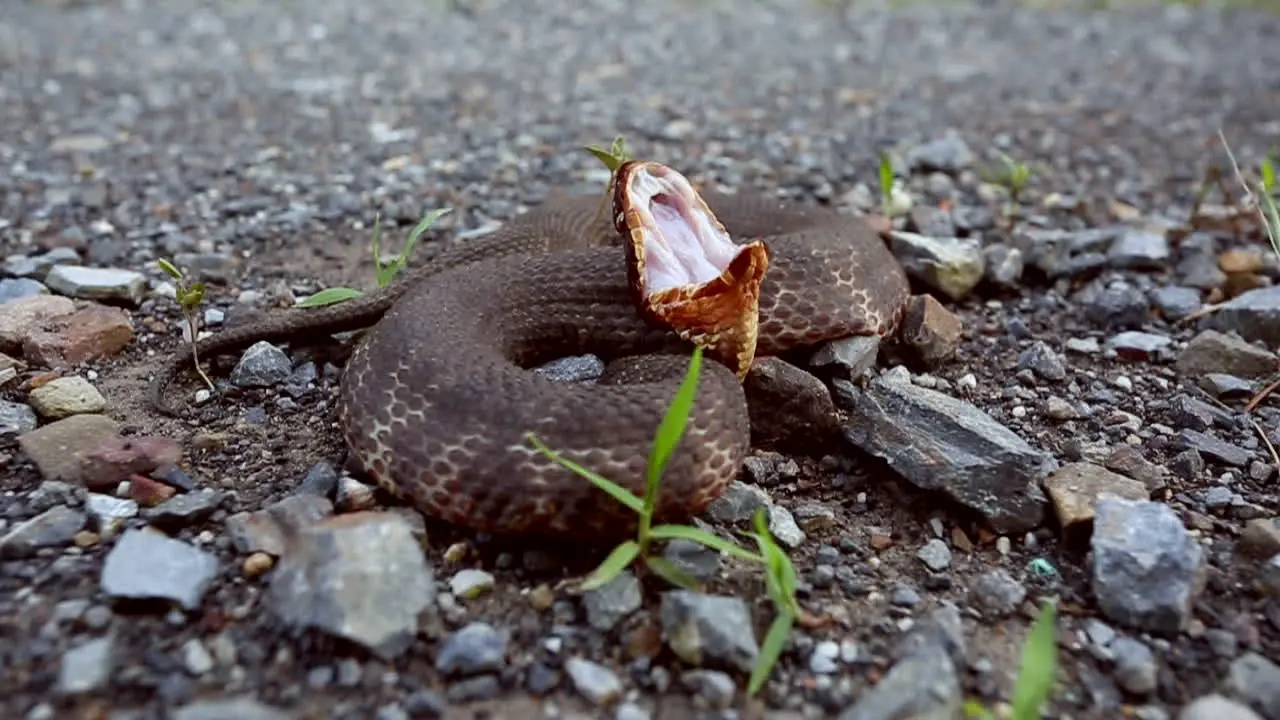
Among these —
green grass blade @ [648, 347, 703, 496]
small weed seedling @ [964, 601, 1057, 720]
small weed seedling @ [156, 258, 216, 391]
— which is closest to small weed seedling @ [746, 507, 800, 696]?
green grass blade @ [648, 347, 703, 496]

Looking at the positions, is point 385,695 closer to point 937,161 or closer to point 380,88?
point 937,161

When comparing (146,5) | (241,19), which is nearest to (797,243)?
(241,19)

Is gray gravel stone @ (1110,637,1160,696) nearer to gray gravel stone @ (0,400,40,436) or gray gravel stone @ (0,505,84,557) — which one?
gray gravel stone @ (0,505,84,557)

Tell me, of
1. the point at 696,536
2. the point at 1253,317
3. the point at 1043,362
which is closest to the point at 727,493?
the point at 696,536

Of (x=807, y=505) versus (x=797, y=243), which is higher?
(x=797, y=243)

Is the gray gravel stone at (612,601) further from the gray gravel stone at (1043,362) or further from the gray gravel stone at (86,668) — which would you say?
the gray gravel stone at (1043,362)

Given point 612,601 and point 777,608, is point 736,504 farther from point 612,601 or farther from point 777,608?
point 612,601

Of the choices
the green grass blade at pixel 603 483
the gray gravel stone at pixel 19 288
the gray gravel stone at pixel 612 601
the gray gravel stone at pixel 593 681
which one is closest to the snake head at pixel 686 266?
the green grass blade at pixel 603 483
